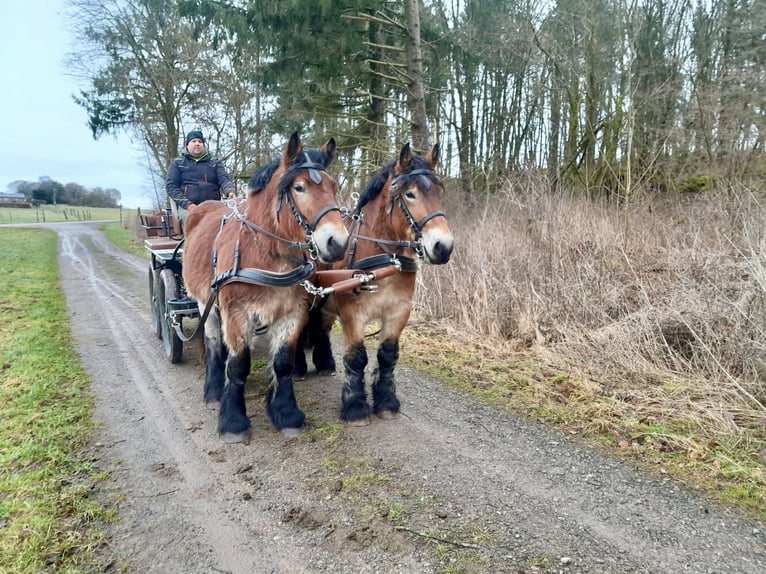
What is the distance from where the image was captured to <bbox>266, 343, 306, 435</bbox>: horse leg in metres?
3.55

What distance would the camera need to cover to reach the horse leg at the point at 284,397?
355cm

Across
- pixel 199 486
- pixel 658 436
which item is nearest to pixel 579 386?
pixel 658 436

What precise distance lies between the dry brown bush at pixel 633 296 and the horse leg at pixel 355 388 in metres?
2.14

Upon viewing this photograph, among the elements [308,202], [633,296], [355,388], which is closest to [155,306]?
[355,388]

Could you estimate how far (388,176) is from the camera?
3.64m

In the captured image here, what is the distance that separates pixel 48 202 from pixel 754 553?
3464 inches

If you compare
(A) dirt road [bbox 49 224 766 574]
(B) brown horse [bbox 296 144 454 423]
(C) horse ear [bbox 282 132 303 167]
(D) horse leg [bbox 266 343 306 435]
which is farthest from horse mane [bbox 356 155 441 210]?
(A) dirt road [bbox 49 224 766 574]

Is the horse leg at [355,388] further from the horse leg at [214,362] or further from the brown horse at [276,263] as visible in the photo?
the horse leg at [214,362]

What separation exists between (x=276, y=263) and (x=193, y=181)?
2.95 meters

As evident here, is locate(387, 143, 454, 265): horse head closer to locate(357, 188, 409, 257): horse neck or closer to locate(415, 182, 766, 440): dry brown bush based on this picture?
locate(357, 188, 409, 257): horse neck

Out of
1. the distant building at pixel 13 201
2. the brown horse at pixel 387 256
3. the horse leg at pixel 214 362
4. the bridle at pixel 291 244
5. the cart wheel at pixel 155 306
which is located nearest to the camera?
the bridle at pixel 291 244

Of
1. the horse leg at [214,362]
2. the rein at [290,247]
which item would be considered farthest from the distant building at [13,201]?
the rein at [290,247]

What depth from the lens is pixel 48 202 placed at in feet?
235

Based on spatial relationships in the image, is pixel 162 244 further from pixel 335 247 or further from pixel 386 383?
pixel 335 247
